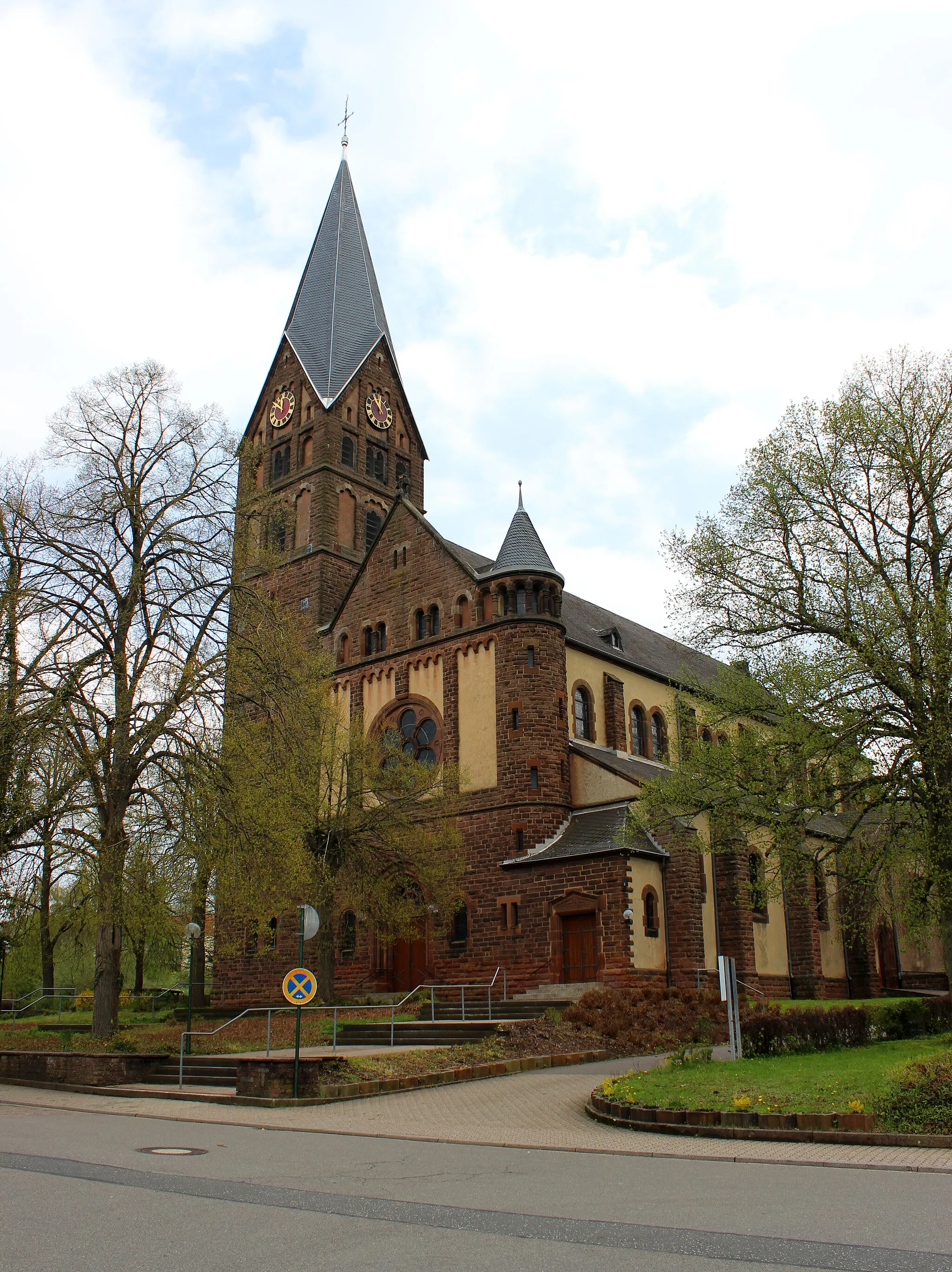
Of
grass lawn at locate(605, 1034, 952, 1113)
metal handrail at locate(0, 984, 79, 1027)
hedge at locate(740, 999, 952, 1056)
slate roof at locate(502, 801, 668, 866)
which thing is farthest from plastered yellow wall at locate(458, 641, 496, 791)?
metal handrail at locate(0, 984, 79, 1027)

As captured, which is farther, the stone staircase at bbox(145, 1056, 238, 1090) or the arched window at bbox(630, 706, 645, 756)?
the arched window at bbox(630, 706, 645, 756)

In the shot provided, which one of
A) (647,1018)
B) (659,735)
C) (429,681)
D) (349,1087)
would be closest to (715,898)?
(659,735)

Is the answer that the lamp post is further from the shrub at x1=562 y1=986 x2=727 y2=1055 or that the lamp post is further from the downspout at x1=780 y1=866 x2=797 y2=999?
the downspout at x1=780 y1=866 x2=797 y2=999

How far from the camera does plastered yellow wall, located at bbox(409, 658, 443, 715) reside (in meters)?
36.5

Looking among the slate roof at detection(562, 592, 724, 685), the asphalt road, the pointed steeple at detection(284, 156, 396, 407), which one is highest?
the pointed steeple at detection(284, 156, 396, 407)

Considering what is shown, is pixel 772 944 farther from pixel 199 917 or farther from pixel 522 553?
pixel 199 917

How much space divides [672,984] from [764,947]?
703cm

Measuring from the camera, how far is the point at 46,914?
31156mm

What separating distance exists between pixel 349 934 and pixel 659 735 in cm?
1372

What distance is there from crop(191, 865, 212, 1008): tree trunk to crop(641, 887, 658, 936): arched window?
38.5 ft

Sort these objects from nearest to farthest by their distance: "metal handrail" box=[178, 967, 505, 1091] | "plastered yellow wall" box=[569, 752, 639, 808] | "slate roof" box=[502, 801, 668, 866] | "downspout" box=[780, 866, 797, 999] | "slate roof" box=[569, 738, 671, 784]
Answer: "metal handrail" box=[178, 967, 505, 1091]
"slate roof" box=[502, 801, 668, 866]
"plastered yellow wall" box=[569, 752, 639, 808]
"slate roof" box=[569, 738, 671, 784]
"downspout" box=[780, 866, 797, 999]

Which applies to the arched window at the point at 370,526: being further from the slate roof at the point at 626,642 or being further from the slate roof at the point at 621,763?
the slate roof at the point at 621,763

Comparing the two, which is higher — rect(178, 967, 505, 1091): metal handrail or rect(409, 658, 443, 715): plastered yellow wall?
rect(409, 658, 443, 715): plastered yellow wall

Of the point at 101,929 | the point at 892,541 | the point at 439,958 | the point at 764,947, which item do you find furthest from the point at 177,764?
the point at 764,947
